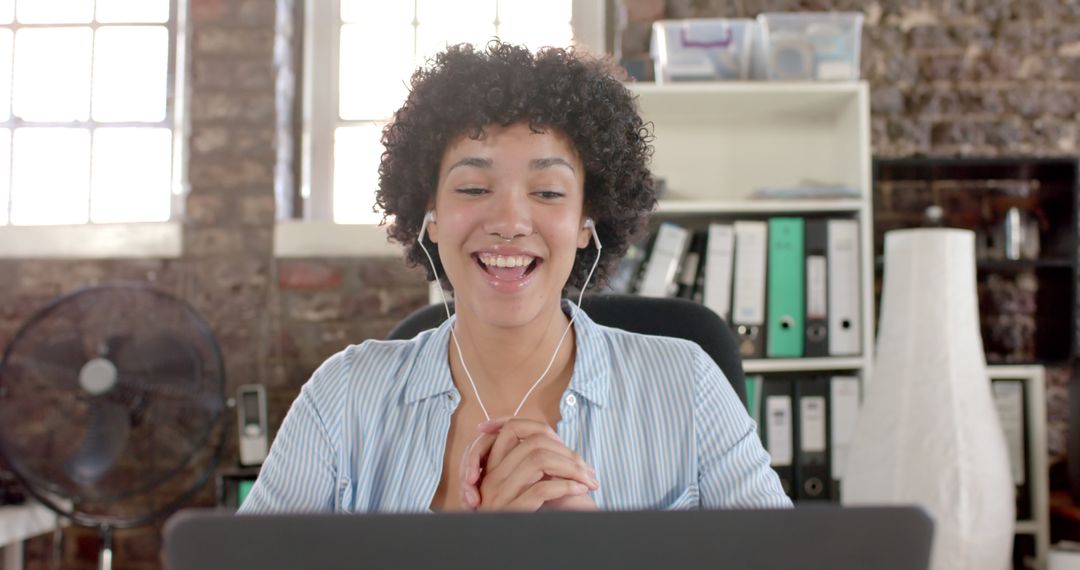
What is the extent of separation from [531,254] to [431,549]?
29.0 inches

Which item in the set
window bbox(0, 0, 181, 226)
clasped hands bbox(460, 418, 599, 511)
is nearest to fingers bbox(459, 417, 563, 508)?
clasped hands bbox(460, 418, 599, 511)

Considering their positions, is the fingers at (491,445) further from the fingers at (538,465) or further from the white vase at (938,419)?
the white vase at (938,419)

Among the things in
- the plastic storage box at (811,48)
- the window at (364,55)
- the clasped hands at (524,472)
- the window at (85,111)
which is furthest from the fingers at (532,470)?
the window at (85,111)

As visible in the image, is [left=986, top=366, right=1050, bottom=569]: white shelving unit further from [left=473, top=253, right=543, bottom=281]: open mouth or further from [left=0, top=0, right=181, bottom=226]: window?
[left=0, top=0, right=181, bottom=226]: window

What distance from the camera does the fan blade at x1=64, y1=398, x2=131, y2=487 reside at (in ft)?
7.13

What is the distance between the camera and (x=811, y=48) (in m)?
2.41

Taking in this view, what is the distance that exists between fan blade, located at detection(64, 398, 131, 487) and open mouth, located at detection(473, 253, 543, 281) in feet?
4.62

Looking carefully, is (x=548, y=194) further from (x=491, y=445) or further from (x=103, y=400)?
(x=103, y=400)

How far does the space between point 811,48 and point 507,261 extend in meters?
1.59

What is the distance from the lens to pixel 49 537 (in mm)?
2646

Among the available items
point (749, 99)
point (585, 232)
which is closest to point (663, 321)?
point (585, 232)

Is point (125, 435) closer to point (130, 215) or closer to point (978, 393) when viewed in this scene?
point (130, 215)

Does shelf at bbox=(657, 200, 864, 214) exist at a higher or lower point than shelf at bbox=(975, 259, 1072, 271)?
higher

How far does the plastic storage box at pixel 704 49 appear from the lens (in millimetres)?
2410
